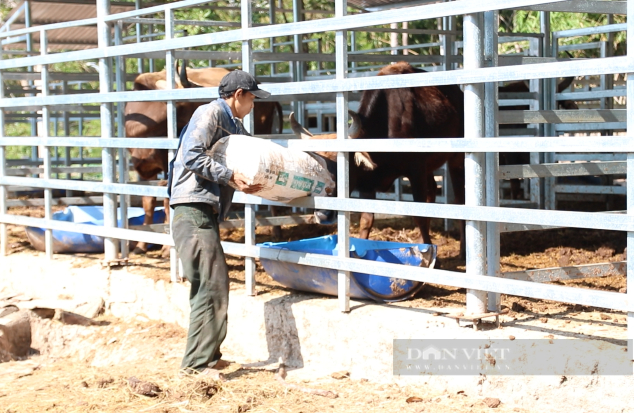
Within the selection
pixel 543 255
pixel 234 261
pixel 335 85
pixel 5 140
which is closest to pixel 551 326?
pixel 335 85

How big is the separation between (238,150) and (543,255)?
373 cm

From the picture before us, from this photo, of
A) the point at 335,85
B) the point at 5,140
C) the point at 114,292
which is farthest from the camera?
the point at 5,140

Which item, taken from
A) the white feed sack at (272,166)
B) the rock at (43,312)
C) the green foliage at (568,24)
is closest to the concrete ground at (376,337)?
the rock at (43,312)

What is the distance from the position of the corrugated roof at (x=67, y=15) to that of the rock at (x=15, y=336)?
5.17m

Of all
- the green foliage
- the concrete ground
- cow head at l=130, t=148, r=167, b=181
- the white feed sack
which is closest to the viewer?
the concrete ground

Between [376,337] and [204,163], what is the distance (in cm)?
154

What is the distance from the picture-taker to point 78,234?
8.27 meters

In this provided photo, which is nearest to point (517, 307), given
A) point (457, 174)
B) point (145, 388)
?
point (145, 388)

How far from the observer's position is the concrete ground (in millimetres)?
4488

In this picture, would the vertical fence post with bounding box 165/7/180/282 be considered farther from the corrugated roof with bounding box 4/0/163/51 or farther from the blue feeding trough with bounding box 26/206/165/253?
the corrugated roof with bounding box 4/0/163/51

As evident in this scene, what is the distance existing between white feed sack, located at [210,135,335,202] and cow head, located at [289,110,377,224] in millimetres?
207

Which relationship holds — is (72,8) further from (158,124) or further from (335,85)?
(335,85)

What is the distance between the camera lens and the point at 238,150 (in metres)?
5.20

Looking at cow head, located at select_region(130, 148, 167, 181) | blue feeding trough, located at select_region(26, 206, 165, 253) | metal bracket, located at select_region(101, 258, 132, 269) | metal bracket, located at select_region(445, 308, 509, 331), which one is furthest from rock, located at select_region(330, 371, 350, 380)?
cow head, located at select_region(130, 148, 167, 181)
